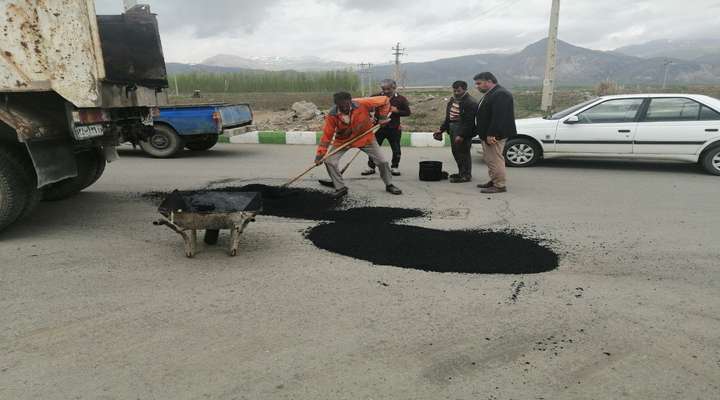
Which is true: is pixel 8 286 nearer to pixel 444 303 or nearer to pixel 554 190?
pixel 444 303

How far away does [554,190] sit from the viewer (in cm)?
622

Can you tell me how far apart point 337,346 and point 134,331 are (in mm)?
1229

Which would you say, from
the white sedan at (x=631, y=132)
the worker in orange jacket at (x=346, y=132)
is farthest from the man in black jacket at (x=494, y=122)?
the white sedan at (x=631, y=132)

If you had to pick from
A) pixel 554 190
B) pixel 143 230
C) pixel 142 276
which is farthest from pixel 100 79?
pixel 554 190

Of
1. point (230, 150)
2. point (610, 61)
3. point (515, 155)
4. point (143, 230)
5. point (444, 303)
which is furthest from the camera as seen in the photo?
point (610, 61)

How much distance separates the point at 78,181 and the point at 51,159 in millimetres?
1519

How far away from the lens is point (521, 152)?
7969 mm

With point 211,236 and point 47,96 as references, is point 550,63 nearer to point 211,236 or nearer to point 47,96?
point 211,236

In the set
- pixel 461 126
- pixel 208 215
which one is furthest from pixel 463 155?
pixel 208 215

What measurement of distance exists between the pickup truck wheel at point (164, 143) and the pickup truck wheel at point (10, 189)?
5040mm

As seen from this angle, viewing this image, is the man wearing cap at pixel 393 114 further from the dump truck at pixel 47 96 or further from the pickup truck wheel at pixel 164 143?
the pickup truck wheel at pixel 164 143

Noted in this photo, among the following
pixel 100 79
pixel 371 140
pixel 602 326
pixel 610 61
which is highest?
pixel 610 61

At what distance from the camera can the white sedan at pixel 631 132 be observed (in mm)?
7125

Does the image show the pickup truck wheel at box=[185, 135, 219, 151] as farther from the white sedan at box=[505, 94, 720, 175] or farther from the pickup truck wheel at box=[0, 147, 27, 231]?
the white sedan at box=[505, 94, 720, 175]
